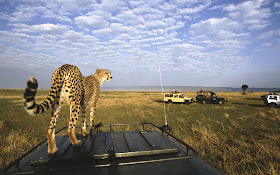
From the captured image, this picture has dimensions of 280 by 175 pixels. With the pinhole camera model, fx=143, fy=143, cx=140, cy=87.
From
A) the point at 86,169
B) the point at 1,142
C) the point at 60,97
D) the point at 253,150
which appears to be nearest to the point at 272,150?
the point at 253,150

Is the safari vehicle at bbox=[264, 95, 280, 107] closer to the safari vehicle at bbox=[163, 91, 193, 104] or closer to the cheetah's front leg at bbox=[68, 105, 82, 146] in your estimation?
the safari vehicle at bbox=[163, 91, 193, 104]

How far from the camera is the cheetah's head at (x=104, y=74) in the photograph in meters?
6.34

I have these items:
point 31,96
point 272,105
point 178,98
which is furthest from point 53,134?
point 272,105

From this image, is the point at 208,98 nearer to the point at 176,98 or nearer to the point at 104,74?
the point at 176,98

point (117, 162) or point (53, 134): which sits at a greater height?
point (53, 134)

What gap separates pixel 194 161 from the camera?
2.63 metres

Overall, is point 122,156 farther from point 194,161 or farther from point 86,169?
point 194,161

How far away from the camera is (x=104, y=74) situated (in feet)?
21.0

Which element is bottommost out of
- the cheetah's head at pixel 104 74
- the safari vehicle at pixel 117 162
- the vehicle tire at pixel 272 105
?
the vehicle tire at pixel 272 105

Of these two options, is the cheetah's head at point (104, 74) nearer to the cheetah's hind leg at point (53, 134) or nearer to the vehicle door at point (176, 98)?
the cheetah's hind leg at point (53, 134)

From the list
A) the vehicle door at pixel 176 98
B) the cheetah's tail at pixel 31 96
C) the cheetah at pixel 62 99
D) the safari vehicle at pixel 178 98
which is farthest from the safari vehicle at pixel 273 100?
the cheetah's tail at pixel 31 96

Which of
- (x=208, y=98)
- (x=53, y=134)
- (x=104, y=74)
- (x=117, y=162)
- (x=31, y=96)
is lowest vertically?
(x=208, y=98)

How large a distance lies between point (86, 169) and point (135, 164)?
794 millimetres

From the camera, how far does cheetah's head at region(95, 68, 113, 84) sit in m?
6.34
